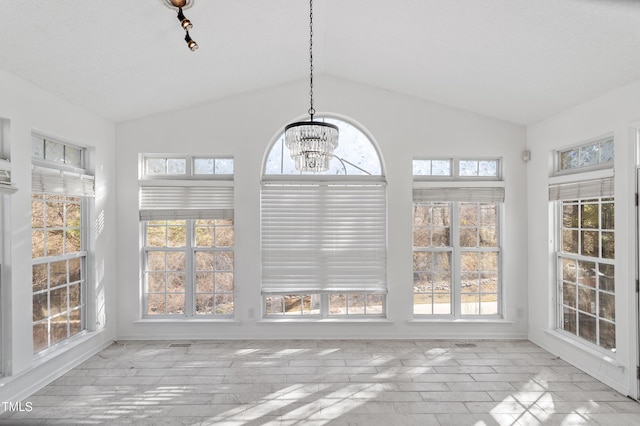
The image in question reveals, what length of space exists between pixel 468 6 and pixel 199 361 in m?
4.07

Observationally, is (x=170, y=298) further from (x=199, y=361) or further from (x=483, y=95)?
(x=483, y=95)

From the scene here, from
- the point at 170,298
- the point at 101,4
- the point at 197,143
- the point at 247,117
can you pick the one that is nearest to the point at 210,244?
the point at 170,298

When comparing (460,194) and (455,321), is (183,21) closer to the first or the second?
(460,194)

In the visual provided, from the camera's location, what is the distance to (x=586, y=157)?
11.9ft

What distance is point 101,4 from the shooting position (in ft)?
7.88

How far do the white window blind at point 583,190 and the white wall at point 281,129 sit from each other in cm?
51

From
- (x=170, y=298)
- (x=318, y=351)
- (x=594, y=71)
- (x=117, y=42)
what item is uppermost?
(x=117, y=42)

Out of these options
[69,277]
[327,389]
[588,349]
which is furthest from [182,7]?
[588,349]

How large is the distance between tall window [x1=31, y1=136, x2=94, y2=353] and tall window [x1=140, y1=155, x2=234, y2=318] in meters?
0.72

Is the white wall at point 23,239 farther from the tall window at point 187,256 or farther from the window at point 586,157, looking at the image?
the window at point 586,157

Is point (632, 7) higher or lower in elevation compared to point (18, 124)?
higher

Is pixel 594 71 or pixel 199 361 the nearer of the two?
pixel 594 71

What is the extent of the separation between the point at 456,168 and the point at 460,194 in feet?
1.17

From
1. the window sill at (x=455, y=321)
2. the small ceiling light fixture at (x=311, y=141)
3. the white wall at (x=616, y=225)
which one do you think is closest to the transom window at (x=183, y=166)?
the small ceiling light fixture at (x=311, y=141)
